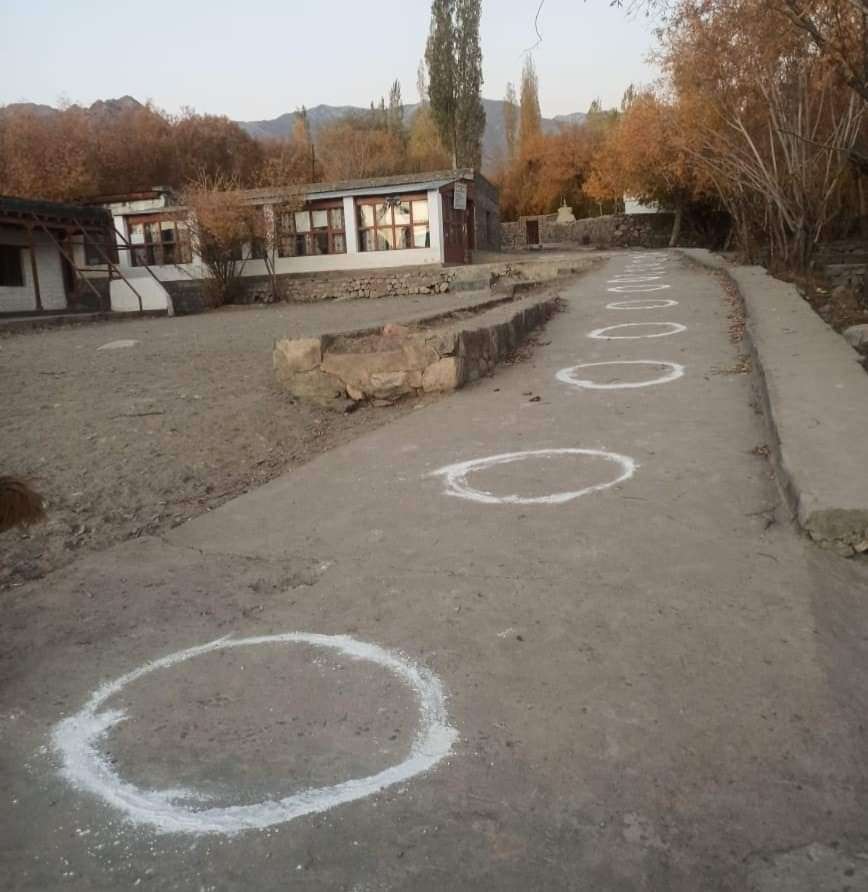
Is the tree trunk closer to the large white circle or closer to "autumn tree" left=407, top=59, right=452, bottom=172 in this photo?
"autumn tree" left=407, top=59, right=452, bottom=172

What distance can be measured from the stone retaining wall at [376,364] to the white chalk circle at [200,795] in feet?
14.1

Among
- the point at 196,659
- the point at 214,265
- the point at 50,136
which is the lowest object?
the point at 196,659

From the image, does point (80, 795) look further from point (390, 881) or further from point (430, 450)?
point (430, 450)

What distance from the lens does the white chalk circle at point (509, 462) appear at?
156 inches

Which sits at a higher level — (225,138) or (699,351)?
(225,138)

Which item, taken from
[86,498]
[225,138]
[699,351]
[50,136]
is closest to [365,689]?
[86,498]

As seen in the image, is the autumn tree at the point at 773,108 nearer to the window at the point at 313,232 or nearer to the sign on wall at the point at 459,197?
the sign on wall at the point at 459,197

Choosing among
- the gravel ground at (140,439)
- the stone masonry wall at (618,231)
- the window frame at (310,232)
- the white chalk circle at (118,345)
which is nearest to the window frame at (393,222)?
the window frame at (310,232)

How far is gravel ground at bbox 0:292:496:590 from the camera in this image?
412cm

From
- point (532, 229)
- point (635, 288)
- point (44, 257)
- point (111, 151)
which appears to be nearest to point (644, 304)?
point (635, 288)

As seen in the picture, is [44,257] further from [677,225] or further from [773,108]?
[677,225]

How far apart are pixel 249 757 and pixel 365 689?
0.42 meters

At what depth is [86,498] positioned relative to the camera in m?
4.45

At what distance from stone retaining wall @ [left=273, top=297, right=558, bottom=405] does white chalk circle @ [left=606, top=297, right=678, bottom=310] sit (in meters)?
5.08
